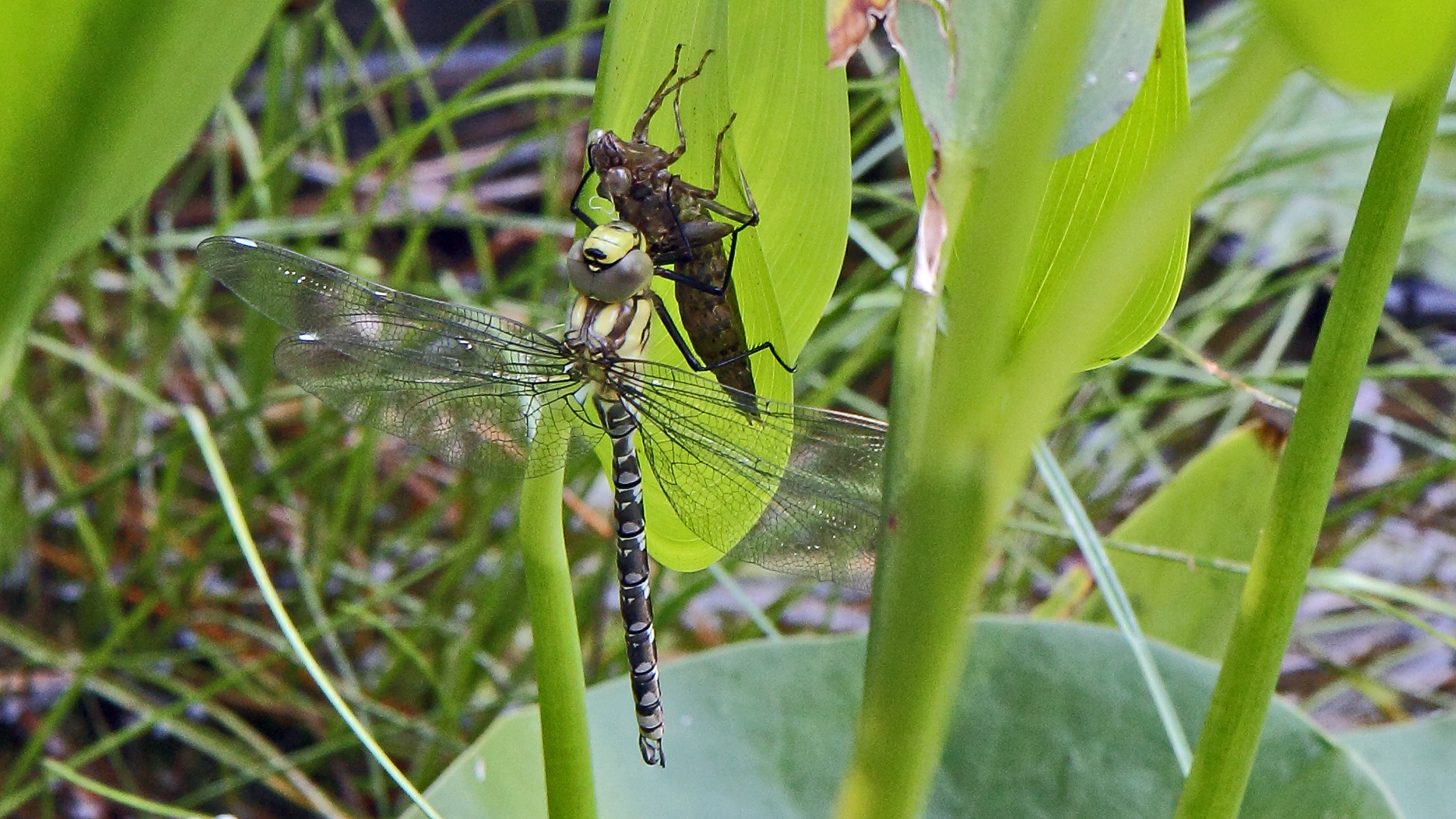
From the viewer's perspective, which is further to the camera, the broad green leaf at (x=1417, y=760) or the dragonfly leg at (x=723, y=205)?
the broad green leaf at (x=1417, y=760)

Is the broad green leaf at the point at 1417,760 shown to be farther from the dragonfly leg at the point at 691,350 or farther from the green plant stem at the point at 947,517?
the green plant stem at the point at 947,517

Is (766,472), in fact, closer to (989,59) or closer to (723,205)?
(723,205)

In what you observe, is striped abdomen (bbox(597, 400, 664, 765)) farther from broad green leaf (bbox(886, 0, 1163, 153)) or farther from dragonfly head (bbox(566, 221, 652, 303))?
broad green leaf (bbox(886, 0, 1163, 153))

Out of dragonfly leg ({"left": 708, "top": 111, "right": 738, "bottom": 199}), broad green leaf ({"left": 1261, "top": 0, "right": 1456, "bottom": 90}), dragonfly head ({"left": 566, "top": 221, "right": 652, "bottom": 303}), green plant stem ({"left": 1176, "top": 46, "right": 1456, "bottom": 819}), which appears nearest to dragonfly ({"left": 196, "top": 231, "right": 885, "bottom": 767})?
dragonfly head ({"left": 566, "top": 221, "right": 652, "bottom": 303})

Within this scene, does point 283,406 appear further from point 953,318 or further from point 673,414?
point 953,318

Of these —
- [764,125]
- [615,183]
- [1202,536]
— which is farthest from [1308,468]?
[1202,536]

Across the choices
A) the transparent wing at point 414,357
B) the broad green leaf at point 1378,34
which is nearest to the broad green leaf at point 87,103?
the broad green leaf at point 1378,34
